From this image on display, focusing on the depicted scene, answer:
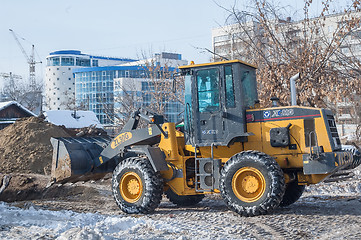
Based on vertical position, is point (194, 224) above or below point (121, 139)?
below

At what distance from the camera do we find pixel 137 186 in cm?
977

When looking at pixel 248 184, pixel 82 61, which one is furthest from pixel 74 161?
pixel 82 61

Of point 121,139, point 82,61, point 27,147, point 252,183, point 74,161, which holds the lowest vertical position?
point 252,183

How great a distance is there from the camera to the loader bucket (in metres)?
10.6

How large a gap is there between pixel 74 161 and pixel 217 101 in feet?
12.1

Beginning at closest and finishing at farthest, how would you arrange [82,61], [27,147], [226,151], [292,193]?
[226,151]
[292,193]
[27,147]
[82,61]

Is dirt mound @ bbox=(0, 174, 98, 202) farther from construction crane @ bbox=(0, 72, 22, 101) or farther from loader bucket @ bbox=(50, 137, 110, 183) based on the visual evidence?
construction crane @ bbox=(0, 72, 22, 101)

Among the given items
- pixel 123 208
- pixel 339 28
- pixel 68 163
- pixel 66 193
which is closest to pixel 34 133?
pixel 66 193

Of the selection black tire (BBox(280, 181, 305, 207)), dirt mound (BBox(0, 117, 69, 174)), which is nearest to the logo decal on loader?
black tire (BBox(280, 181, 305, 207))

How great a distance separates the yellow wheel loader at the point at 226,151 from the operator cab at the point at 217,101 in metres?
0.02

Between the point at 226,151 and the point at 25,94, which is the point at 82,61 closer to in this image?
the point at 25,94

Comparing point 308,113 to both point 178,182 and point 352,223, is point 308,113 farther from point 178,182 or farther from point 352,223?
point 178,182

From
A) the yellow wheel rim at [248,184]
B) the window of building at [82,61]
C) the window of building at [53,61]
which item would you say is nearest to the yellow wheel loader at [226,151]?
the yellow wheel rim at [248,184]

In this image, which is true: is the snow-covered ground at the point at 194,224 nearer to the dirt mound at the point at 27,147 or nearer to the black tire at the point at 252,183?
the black tire at the point at 252,183
